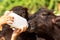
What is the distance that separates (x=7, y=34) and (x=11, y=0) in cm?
374

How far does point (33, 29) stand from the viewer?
2.18 m

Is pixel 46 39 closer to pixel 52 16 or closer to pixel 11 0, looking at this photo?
pixel 52 16

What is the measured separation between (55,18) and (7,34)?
39cm

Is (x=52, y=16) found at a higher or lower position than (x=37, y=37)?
higher

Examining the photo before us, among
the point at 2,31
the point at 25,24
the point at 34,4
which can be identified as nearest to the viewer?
the point at 25,24

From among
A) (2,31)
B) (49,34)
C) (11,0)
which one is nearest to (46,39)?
(49,34)

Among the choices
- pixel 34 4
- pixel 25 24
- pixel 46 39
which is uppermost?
pixel 25 24

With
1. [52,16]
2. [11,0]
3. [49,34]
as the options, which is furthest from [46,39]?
[11,0]

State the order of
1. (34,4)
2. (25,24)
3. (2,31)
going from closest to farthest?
(25,24)
(2,31)
(34,4)

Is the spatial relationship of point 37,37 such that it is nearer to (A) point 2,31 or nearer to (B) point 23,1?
(A) point 2,31

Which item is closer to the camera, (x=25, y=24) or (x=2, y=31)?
(x=25, y=24)

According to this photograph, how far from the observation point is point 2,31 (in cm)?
228

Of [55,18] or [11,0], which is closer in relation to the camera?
[55,18]

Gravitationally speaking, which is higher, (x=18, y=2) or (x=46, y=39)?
(x=46, y=39)
